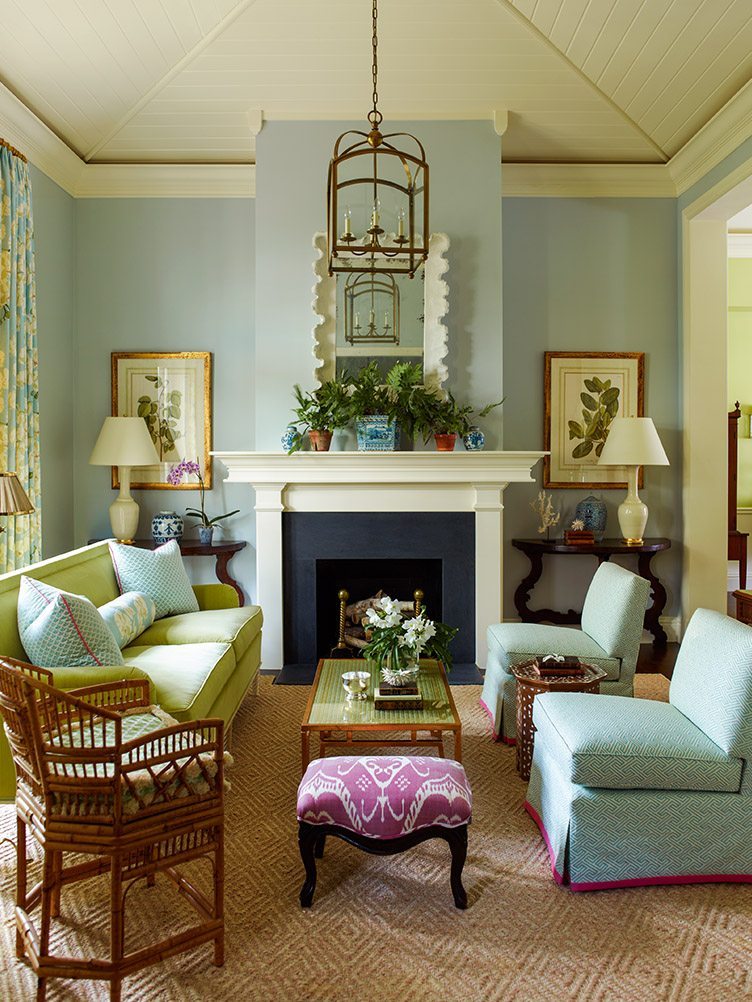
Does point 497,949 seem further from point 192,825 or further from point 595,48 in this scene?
point 595,48

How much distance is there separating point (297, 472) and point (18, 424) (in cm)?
162

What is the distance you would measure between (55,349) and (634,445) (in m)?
3.87

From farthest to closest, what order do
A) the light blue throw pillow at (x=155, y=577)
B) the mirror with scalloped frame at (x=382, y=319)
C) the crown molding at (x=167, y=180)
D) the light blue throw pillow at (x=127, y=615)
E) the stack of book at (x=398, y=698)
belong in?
1. the crown molding at (x=167, y=180)
2. the mirror with scalloped frame at (x=382, y=319)
3. the light blue throw pillow at (x=155, y=577)
4. the light blue throw pillow at (x=127, y=615)
5. the stack of book at (x=398, y=698)

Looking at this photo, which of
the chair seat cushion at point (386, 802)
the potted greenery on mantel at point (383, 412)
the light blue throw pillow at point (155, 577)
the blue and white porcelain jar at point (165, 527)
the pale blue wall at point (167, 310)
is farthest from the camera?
the pale blue wall at point (167, 310)

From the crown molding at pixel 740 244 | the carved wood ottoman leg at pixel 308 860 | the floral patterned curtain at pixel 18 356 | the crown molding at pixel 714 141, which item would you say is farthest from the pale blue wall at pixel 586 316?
the carved wood ottoman leg at pixel 308 860

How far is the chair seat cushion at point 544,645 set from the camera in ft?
12.0

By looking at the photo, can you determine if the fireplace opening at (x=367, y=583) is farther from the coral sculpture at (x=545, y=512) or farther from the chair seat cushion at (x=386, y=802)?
the chair seat cushion at (x=386, y=802)

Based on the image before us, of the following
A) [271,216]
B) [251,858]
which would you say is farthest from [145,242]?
[251,858]

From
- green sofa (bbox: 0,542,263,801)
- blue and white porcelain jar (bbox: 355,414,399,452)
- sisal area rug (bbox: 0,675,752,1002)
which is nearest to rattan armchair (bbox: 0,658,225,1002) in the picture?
sisal area rug (bbox: 0,675,752,1002)

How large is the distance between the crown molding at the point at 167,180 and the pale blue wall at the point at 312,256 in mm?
580

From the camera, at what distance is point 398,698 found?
3219mm

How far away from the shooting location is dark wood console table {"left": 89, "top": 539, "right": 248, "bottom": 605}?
530cm

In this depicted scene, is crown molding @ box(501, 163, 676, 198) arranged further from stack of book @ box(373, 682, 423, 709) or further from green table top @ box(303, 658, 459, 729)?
stack of book @ box(373, 682, 423, 709)

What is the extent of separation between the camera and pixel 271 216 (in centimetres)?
512
